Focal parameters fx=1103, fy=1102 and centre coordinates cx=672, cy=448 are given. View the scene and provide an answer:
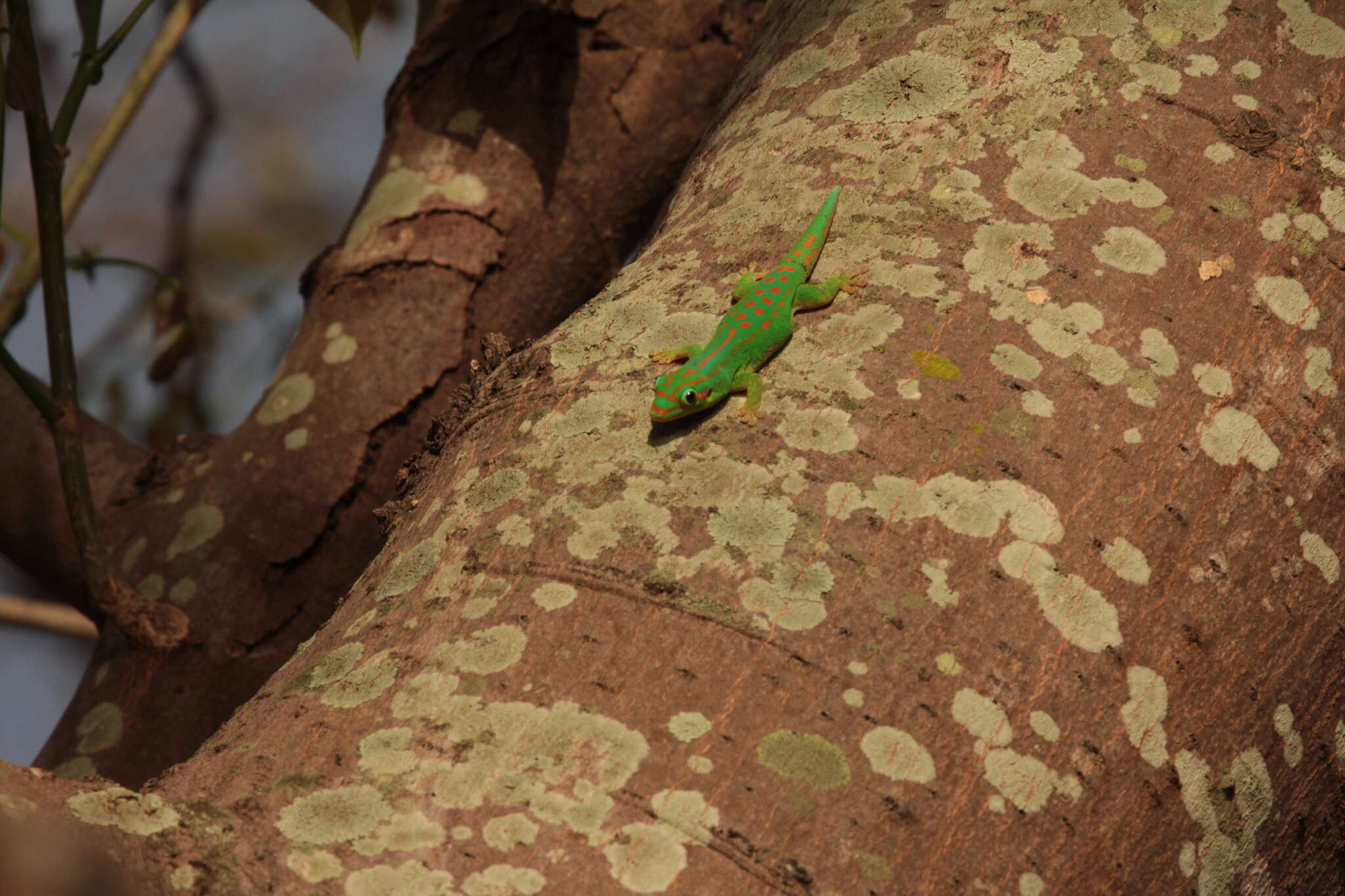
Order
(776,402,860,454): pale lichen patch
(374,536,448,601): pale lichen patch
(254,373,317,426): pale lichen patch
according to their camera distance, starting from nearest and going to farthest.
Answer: (776,402,860,454): pale lichen patch → (374,536,448,601): pale lichen patch → (254,373,317,426): pale lichen patch

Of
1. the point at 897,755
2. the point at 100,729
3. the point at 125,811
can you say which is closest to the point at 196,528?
the point at 100,729

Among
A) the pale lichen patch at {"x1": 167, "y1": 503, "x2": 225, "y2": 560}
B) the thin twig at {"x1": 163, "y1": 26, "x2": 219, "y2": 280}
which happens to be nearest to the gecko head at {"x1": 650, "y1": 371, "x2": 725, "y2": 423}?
the pale lichen patch at {"x1": 167, "y1": 503, "x2": 225, "y2": 560}

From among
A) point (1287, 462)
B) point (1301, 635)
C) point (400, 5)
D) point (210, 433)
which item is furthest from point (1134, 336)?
point (400, 5)

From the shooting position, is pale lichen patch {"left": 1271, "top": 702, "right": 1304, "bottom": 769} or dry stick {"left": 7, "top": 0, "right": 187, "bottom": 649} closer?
pale lichen patch {"left": 1271, "top": 702, "right": 1304, "bottom": 769}

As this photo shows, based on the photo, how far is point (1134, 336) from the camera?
7.38 ft

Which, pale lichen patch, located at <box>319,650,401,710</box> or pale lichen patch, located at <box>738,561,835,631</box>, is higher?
pale lichen patch, located at <box>319,650,401,710</box>

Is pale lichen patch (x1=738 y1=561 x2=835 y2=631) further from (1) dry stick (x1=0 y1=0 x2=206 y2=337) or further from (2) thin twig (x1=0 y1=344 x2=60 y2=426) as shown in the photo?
(1) dry stick (x1=0 y1=0 x2=206 y2=337)

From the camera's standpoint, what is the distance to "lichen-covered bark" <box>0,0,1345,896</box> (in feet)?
5.88

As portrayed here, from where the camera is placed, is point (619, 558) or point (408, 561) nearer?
point (619, 558)

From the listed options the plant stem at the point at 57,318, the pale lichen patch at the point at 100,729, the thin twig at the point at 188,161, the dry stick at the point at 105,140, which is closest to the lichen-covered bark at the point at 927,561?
the plant stem at the point at 57,318

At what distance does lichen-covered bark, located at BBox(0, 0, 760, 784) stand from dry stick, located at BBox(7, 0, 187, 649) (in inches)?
18.2

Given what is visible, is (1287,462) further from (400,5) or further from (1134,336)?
(400,5)

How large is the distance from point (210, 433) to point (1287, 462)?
346 centimetres

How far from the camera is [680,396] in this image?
96.0 inches
